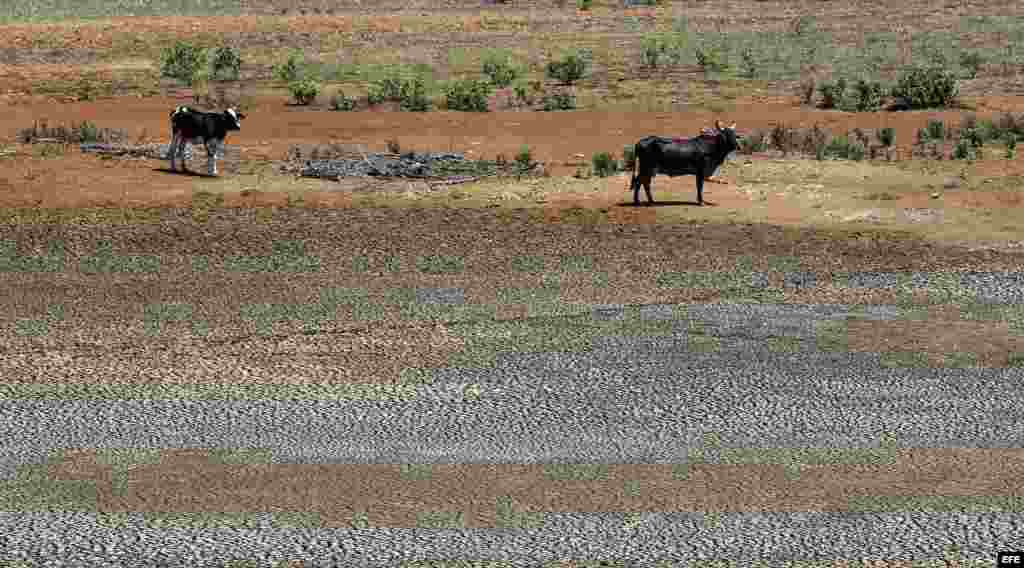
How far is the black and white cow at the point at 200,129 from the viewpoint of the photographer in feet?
80.6

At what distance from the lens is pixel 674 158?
2209 centimetres

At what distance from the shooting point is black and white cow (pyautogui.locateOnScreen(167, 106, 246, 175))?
24562mm

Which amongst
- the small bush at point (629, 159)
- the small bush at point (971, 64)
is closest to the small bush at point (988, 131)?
the small bush at point (629, 159)

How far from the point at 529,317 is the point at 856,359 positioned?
10.8 feet

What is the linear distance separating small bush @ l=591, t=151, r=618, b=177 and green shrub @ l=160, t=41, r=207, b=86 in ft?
62.4

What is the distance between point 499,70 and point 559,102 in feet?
19.4

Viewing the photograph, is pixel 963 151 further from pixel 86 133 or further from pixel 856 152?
pixel 86 133

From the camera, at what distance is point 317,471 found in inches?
451

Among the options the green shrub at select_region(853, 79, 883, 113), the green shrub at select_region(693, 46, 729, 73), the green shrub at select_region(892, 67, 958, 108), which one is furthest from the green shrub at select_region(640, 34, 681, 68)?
the green shrub at select_region(892, 67, 958, 108)

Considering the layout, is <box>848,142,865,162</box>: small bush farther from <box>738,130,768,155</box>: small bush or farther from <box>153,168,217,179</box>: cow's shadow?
<box>153,168,217,179</box>: cow's shadow

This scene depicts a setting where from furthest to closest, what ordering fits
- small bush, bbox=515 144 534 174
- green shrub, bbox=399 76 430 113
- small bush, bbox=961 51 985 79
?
small bush, bbox=961 51 985 79 → green shrub, bbox=399 76 430 113 → small bush, bbox=515 144 534 174

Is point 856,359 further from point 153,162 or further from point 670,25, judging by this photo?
point 670,25

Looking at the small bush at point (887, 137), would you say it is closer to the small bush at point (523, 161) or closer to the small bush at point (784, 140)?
the small bush at point (784, 140)

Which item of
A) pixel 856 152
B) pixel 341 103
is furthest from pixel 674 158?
pixel 341 103
